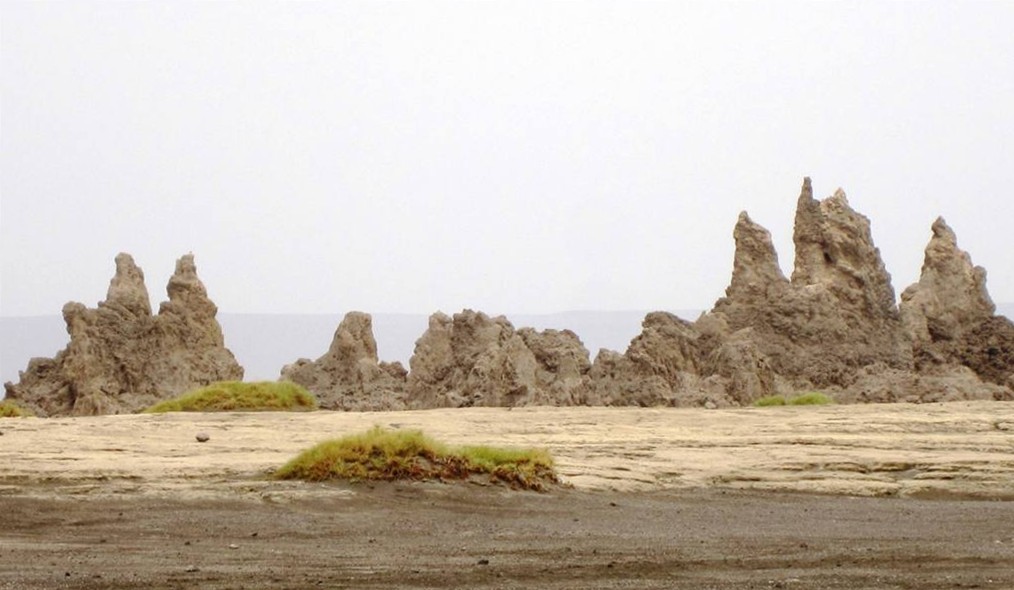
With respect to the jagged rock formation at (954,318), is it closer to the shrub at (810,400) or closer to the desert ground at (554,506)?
the shrub at (810,400)

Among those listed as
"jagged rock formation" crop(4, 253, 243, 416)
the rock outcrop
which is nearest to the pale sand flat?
the rock outcrop

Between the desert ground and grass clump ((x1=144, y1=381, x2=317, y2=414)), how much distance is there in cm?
347

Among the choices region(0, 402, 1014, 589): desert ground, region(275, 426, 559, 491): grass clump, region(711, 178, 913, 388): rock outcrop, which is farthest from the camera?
region(711, 178, 913, 388): rock outcrop

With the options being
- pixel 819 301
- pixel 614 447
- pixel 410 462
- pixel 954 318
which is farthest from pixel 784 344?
pixel 410 462

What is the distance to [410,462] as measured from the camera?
69.1 ft

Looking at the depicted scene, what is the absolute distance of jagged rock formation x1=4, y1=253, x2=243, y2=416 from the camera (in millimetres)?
37812

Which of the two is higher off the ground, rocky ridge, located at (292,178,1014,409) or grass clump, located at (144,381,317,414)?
rocky ridge, located at (292,178,1014,409)

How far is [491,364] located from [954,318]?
44.0 ft

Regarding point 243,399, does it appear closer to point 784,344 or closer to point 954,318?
point 784,344

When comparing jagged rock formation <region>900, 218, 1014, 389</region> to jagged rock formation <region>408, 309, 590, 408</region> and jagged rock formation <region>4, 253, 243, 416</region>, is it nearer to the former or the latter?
jagged rock formation <region>408, 309, 590, 408</region>

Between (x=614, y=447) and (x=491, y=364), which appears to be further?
(x=491, y=364)

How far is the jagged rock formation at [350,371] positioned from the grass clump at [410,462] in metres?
15.4

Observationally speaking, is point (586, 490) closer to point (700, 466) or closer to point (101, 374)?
point (700, 466)

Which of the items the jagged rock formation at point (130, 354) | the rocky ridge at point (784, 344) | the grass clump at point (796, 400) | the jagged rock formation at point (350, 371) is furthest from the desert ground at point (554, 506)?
the jagged rock formation at point (130, 354)
